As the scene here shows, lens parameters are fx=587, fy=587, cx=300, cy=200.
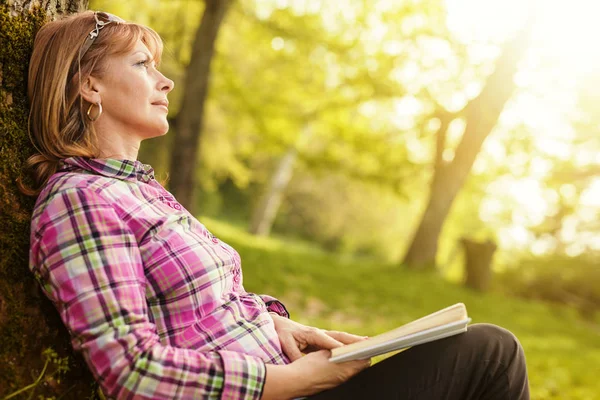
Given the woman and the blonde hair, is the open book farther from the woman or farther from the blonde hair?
the blonde hair

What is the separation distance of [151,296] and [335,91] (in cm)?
1078

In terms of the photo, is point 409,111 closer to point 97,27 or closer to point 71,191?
point 97,27

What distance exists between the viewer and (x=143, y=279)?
1672 mm

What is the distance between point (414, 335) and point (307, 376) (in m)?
0.35

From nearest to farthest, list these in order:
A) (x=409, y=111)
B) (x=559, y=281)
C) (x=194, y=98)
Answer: (x=194, y=98)
(x=409, y=111)
(x=559, y=281)

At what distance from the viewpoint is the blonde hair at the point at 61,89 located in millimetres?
1928

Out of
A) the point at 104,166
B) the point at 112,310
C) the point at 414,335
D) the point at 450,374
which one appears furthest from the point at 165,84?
the point at 450,374

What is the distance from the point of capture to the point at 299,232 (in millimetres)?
30875

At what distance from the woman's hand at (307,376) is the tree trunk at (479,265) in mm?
10791

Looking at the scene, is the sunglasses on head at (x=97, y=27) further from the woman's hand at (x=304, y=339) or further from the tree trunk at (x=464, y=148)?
the tree trunk at (x=464, y=148)

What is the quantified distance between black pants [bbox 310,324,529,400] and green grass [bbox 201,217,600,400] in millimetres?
3525

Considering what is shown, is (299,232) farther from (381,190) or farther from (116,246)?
(116,246)

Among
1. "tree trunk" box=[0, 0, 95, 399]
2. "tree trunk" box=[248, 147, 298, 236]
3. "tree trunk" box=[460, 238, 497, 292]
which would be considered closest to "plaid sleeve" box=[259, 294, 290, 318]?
"tree trunk" box=[0, 0, 95, 399]

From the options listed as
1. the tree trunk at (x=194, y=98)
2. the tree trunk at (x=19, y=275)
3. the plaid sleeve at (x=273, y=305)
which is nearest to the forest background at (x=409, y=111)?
the tree trunk at (x=194, y=98)
